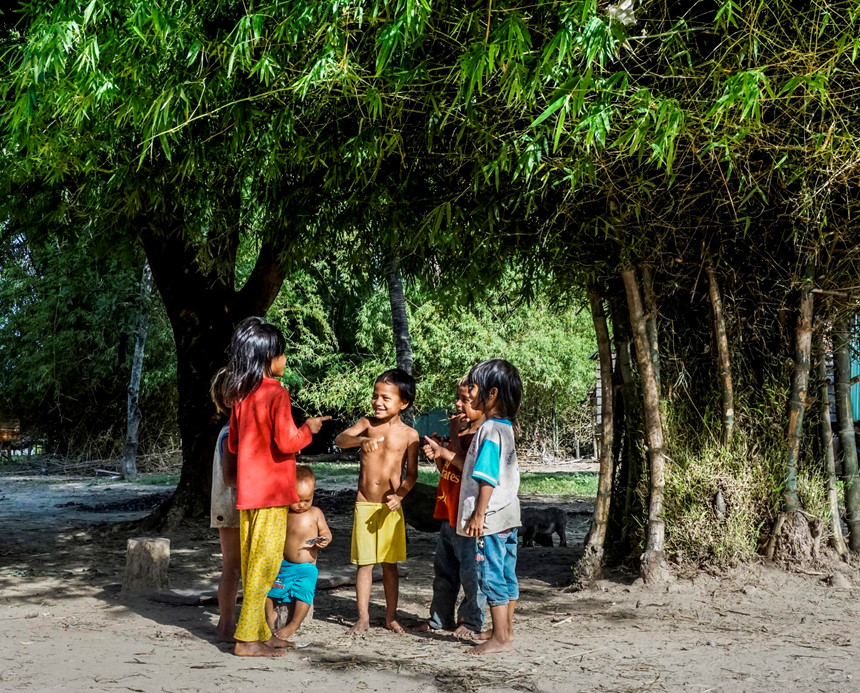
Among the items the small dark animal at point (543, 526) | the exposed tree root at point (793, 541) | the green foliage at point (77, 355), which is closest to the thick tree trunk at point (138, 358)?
the green foliage at point (77, 355)

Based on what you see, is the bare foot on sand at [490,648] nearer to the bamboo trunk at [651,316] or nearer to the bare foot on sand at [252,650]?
the bare foot on sand at [252,650]

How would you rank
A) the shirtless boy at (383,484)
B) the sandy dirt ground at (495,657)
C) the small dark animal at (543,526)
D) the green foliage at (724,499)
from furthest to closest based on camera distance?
1. the small dark animal at (543,526)
2. the green foliage at (724,499)
3. the shirtless boy at (383,484)
4. the sandy dirt ground at (495,657)

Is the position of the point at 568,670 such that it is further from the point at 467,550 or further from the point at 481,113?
the point at 481,113

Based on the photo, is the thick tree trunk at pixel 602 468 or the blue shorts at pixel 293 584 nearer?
Answer: the blue shorts at pixel 293 584

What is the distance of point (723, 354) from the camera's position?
19.3ft

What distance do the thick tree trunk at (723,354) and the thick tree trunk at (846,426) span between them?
2.56ft

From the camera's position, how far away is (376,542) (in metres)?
4.82

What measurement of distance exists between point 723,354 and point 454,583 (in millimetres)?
2361

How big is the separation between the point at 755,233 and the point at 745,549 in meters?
2.05

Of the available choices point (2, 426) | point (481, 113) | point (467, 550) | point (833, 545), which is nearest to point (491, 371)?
point (467, 550)

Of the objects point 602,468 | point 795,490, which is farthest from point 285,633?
point 795,490

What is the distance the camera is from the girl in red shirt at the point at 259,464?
4.34 metres

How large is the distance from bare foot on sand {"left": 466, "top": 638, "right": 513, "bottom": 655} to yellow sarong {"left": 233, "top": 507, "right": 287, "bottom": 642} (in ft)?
3.33

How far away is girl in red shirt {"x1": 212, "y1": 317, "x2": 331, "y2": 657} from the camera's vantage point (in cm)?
434
